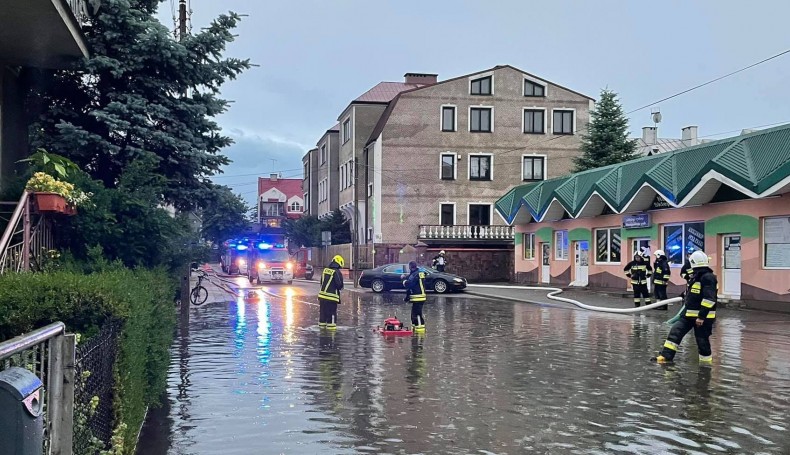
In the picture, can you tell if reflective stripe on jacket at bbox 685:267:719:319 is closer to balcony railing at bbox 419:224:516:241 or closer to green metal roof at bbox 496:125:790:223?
green metal roof at bbox 496:125:790:223

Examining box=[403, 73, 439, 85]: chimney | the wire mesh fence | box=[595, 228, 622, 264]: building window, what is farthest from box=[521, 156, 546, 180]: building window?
the wire mesh fence

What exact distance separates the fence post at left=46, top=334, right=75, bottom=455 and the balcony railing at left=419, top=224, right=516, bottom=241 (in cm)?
4342

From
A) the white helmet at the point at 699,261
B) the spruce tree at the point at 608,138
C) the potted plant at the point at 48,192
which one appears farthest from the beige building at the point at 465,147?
the potted plant at the point at 48,192

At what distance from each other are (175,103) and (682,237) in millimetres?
19942

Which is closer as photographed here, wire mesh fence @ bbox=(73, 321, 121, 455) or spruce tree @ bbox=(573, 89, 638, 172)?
wire mesh fence @ bbox=(73, 321, 121, 455)

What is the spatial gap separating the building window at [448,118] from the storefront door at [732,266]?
87.3ft

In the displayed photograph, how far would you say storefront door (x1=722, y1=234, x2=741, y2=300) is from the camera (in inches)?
960

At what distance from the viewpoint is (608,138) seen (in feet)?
143

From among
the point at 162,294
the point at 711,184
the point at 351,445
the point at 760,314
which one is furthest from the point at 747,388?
the point at 711,184

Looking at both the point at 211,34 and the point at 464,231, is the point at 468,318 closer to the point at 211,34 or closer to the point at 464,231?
the point at 211,34

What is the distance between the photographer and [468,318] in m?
21.0

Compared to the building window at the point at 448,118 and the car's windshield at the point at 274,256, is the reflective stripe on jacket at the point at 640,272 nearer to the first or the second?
the car's windshield at the point at 274,256

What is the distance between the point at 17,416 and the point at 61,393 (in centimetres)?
101

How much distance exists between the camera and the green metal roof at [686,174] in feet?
69.8
